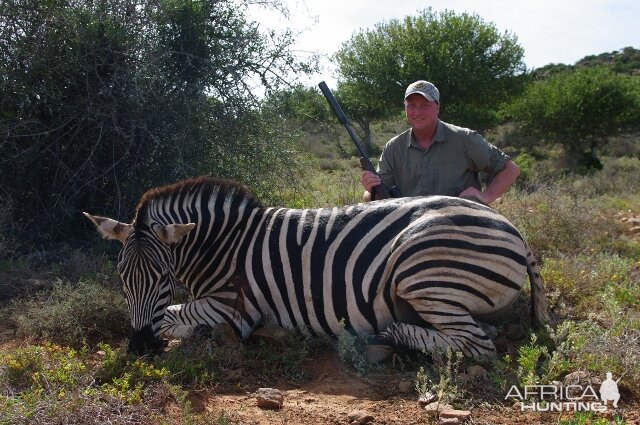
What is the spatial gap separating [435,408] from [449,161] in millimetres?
2909

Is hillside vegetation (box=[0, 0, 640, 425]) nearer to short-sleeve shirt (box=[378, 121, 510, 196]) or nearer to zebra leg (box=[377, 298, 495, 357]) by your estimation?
zebra leg (box=[377, 298, 495, 357])

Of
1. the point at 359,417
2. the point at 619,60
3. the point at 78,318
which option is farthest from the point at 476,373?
the point at 619,60

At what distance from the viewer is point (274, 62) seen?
8.34 metres

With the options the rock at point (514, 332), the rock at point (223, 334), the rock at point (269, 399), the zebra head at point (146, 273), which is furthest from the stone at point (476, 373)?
the zebra head at point (146, 273)

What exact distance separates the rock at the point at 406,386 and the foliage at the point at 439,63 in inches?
664

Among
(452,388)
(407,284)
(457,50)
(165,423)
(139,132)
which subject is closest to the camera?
(165,423)

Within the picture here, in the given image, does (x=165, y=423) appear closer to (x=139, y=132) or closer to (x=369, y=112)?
(x=139, y=132)

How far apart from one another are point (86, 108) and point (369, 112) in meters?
21.1

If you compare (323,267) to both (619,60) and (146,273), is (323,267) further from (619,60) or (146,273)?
(619,60)

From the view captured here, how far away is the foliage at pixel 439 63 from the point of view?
19.8 m

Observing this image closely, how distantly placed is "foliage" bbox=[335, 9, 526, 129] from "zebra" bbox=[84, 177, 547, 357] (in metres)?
15.9

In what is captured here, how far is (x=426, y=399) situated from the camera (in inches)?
132

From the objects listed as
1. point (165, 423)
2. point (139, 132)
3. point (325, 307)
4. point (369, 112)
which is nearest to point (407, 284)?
point (325, 307)

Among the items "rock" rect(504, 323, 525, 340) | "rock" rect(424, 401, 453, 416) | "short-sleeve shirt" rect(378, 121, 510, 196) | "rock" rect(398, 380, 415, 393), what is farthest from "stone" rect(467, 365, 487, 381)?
"short-sleeve shirt" rect(378, 121, 510, 196)
